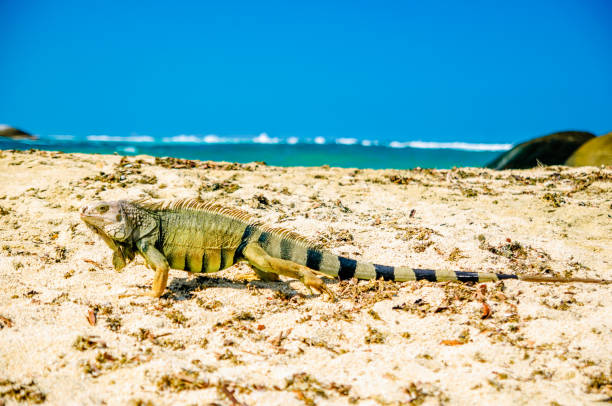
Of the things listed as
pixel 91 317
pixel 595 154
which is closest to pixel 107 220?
pixel 91 317

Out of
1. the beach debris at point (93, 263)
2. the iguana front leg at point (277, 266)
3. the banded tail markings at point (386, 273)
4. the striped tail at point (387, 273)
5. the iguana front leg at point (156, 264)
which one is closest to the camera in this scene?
the iguana front leg at point (156, 264)

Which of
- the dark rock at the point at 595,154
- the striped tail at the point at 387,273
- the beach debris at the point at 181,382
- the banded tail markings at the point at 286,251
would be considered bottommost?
the beach debris at the point at 181,382

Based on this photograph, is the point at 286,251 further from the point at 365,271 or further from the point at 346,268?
the point at 365,271

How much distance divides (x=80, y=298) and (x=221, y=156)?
16625 mm

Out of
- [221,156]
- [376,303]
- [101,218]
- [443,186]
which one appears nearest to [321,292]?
[376,303]

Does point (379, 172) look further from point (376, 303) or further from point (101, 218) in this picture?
point (101, 218)

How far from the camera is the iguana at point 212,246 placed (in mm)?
4609

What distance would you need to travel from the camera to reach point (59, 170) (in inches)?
327

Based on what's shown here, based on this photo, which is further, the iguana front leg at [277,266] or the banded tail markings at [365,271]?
the banded tail markings at [365,271]

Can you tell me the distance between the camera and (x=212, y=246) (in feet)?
15.7

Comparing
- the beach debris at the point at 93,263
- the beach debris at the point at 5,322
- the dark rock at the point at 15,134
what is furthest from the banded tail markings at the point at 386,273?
the dark rock at the point at 15,134

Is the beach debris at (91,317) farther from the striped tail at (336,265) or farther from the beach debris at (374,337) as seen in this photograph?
the beach debris at (374,337)

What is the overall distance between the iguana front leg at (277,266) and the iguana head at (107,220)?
1133 millimetres

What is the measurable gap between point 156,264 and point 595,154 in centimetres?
1107
